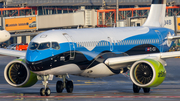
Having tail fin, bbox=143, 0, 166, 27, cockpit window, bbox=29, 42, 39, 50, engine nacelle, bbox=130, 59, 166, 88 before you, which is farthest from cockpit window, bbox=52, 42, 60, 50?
tail fin, bbox=143, 0, 166, 27

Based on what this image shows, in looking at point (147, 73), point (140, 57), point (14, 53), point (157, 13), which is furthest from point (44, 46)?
point (157, 13)

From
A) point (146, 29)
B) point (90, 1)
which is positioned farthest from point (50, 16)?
point (146, 29)

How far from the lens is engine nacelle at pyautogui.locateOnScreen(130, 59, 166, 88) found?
75.6ft

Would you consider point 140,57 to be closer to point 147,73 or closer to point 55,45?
point 147,73

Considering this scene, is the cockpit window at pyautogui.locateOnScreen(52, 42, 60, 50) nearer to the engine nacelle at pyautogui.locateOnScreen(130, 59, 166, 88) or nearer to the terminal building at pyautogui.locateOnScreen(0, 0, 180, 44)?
the engine nacelle at pyautogui.locateOnScreen(130, 59, 166, 88)

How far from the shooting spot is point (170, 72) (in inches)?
1662

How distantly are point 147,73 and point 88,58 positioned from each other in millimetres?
3996

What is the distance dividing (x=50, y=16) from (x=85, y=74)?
6351 cm

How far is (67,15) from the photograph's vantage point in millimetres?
85250

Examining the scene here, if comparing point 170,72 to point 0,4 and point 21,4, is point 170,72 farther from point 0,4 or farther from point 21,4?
point 0,4

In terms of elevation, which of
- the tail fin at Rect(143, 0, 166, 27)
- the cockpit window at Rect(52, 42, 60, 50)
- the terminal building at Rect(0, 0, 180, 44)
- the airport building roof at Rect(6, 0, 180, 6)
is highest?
the tail fin at Rect(143, 0, 166, 27)

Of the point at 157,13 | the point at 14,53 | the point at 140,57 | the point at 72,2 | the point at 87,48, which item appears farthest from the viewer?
the point at 72,2

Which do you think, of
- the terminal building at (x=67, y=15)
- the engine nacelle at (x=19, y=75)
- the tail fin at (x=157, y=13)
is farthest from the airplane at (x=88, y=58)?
the terminal building at (x=67, y=15)

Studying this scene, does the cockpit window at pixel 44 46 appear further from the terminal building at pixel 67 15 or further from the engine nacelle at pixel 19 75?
the terminal building at pixel 67 15
